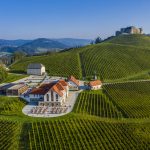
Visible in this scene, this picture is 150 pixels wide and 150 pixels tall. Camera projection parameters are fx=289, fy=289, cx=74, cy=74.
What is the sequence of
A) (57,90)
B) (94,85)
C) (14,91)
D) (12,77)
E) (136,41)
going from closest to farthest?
1. (57,90)
2. (14,91)
3. (94,85)
4. (12,77)
5. (136,41)

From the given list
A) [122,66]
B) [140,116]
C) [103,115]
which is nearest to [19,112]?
[103,115]

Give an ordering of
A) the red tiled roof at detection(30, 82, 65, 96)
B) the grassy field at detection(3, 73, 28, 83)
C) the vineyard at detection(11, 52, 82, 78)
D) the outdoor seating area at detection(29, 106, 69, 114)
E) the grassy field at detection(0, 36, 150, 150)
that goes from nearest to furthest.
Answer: the grassy field at detection(0, 36, 150, 150), the outdoor seating area at detection(29, 106, 69, 114), the red tiled roof at detection(30, 82, 65, 96), the grassy field at detection(3, 73, 28, 83), the vineyard at detection(11, 52, 82, 78)

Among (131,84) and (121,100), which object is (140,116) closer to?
(121,100)

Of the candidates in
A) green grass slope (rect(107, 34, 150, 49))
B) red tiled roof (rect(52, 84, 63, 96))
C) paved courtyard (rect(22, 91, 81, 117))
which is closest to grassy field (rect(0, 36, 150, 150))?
paved courtyard (rect(22, 91, 81, 117))

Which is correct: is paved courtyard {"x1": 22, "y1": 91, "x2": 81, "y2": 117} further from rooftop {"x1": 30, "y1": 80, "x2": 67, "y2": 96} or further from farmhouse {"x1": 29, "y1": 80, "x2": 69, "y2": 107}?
rooftop {"x1": 30, "y1": 80, "x2": 67, "y2": 96}

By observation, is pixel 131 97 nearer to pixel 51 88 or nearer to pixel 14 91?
pixel 51 88

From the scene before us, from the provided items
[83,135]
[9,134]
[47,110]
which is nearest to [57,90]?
[47,110]
